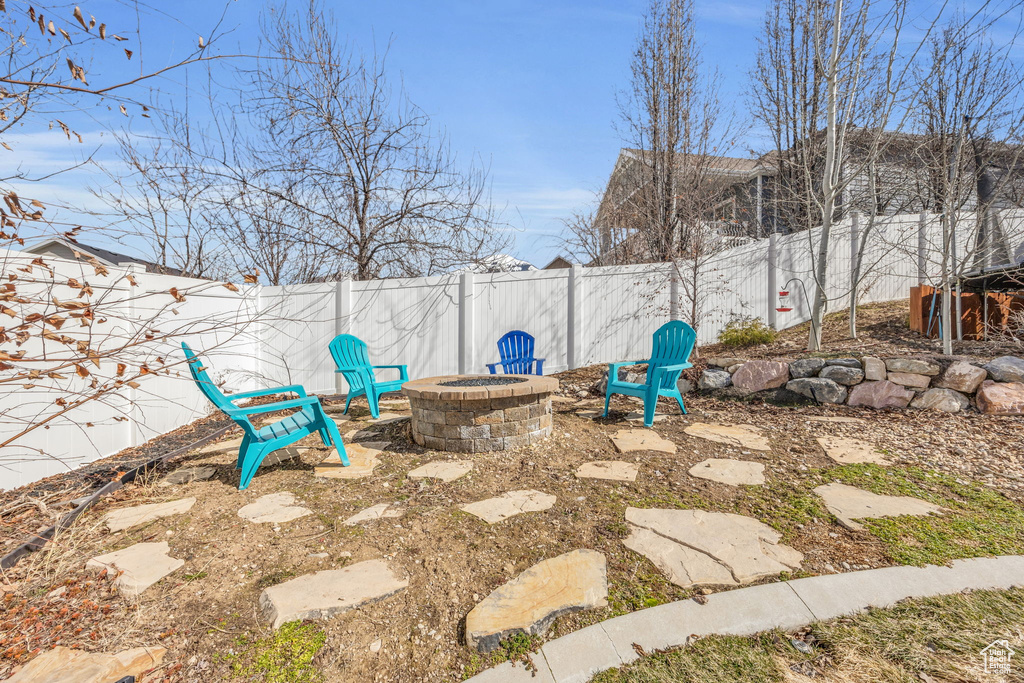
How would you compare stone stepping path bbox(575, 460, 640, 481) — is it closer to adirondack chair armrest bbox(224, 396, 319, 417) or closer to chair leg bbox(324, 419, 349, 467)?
chair leg bbox(324, 419, 349, 467)

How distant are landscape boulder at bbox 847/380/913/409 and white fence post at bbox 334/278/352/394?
579 cm

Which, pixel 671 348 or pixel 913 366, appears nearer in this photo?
pixel 913 366

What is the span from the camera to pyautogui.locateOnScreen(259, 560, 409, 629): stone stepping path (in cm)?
175

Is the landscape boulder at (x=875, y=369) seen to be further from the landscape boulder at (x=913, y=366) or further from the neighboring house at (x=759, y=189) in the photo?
the neighboring house at (x=759, y=189)

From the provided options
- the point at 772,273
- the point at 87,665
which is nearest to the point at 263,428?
the point at 87,665

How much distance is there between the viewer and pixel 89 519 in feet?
8.54

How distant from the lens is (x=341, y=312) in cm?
659

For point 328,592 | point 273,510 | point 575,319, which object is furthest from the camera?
point 575,319

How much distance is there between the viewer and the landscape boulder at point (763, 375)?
4656mm

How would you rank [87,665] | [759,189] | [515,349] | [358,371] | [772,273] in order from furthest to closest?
[759,189], [772,273], [515,349], [358,371], [87,665]

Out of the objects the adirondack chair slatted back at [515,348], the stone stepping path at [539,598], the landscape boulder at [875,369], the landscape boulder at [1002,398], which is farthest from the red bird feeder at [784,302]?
the stone stepping path at [539,598]

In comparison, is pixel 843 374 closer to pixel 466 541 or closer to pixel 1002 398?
pixel 1002 398

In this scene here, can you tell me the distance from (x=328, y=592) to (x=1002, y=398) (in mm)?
5156

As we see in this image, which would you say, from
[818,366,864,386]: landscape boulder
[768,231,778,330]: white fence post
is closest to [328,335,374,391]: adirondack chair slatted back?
[818,366,864,386]: landscape boulder
